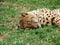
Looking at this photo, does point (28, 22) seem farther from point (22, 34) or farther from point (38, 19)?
point (22, 34)

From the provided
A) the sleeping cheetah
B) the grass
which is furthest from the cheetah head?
the grass


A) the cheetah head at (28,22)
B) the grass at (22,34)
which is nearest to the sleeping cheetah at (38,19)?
the cheetah head at (28,22)

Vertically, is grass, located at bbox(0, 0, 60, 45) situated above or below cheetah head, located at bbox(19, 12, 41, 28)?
below

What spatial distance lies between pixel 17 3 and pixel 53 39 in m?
6.52

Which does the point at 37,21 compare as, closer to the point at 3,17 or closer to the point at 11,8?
the point at 3,17

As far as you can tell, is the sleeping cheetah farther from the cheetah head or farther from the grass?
the grass

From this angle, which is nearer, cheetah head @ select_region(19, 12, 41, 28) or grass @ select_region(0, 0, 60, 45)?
grass @ select_region(0, 0, 60, 45)

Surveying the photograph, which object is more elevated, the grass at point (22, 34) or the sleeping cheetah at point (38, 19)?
the sleeping cheetah at point (38, 19)

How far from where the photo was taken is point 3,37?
328 inches

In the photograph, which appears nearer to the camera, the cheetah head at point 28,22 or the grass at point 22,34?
the grass at point 22,34

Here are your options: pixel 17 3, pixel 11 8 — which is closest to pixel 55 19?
pixel 11 8

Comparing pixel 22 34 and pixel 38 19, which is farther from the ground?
pixel 38 19

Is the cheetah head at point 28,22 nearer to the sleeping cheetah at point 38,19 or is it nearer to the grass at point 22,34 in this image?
the sleeping cheetah at point 38,19

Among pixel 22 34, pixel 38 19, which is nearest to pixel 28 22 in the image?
Answer: pixel 38 19
